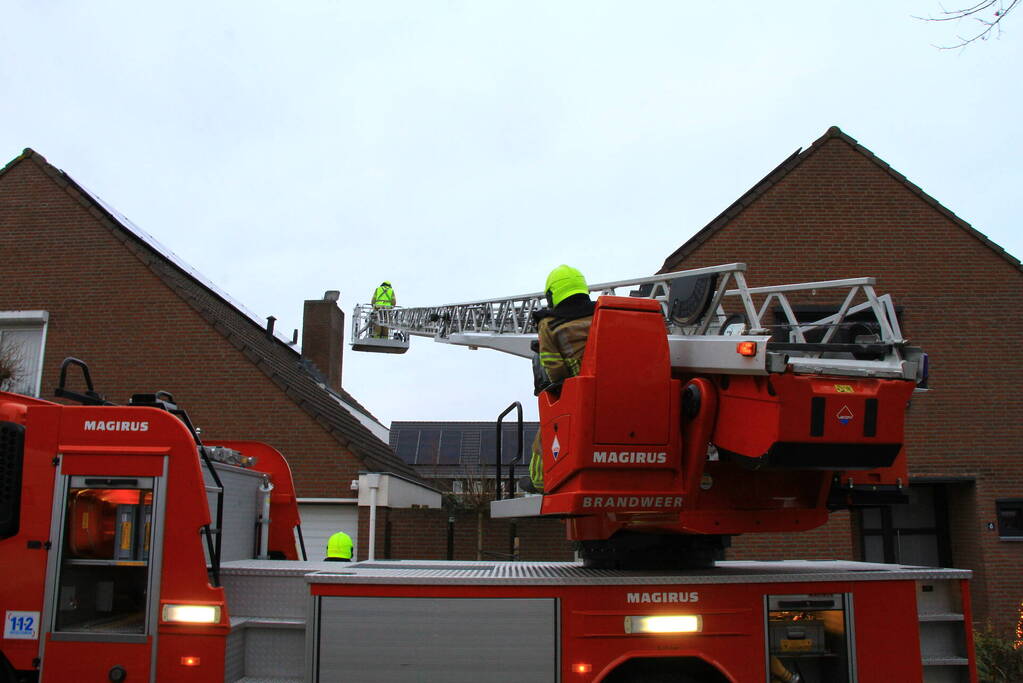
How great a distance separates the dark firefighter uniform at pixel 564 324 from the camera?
5.15 metres

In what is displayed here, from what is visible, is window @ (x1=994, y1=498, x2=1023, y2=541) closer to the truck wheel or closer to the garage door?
the garage door

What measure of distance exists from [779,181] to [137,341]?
36.6 feet

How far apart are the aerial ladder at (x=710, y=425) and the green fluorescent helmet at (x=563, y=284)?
0.56 meters

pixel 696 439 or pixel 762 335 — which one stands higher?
pixel 762 335

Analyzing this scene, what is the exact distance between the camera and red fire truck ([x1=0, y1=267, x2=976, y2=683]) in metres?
4.58

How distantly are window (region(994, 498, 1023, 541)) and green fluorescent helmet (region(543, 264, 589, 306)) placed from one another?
11192 mm

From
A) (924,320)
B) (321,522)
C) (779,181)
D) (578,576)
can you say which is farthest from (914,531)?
(578,576)

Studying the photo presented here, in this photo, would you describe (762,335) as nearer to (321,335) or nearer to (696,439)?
(696,439)

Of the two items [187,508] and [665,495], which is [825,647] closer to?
[665,495]

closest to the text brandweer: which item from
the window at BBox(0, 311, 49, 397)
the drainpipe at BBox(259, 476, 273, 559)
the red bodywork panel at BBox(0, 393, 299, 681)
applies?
the red bodywork panel at BBox(0, 393, 299, 681)

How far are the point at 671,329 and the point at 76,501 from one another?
3843mm

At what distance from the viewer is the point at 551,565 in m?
5.79

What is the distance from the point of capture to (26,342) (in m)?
14.5

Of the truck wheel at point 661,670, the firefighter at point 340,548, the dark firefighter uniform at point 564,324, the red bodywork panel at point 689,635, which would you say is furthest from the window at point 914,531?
the dark firefighter uniform at point 564,324
